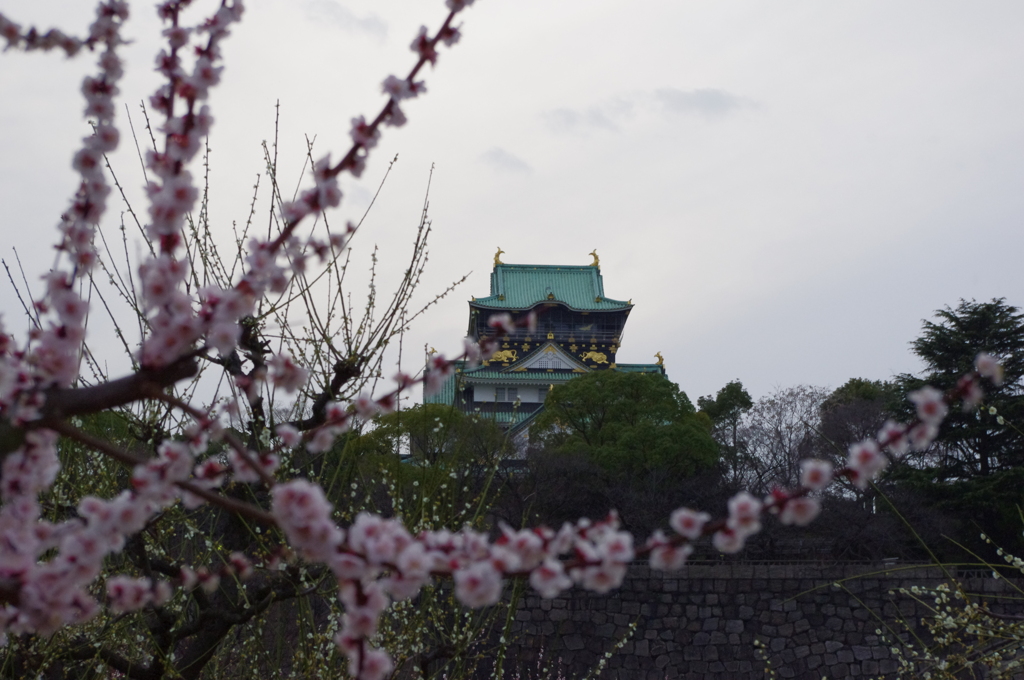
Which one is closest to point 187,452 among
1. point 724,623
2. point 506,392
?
point 724,623

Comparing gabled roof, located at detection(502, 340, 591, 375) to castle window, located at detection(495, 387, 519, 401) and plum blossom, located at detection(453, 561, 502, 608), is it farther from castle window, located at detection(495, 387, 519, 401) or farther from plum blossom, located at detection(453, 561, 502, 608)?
plum blossom, located at detection(453, 561, 502, 608)

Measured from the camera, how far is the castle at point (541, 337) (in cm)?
2920

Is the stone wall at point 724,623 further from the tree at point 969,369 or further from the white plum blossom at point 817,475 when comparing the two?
the white plum blossom at point 817,475

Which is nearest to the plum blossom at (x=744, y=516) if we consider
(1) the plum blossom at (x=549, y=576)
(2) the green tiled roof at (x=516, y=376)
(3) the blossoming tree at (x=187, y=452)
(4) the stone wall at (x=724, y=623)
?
(3) the blossoming tree at (x=187, y=452)

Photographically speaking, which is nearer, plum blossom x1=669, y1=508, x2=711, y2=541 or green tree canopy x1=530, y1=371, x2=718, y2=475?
plum blossom x1=669, y1=508, x2=711, y2=541

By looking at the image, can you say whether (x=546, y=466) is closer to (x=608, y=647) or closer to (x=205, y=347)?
(x=608, y=647)

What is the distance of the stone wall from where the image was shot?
13.8 metres

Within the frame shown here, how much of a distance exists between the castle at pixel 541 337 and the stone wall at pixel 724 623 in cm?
1210

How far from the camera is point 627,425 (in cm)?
1839

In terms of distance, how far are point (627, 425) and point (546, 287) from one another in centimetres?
1509

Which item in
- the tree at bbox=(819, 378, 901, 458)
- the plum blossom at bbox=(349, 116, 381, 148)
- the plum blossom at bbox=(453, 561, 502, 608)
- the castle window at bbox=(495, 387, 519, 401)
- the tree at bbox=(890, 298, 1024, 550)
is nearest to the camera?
the plum blossom at bbox=(453, 561, 502, 608)

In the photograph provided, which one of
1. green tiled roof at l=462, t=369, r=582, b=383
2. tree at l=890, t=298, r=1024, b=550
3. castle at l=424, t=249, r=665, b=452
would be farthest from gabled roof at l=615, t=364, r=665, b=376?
tree at l=890, t=298, r=1024, b=550

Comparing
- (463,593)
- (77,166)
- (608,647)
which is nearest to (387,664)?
(463,593)

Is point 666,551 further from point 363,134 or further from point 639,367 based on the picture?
point 639,367
